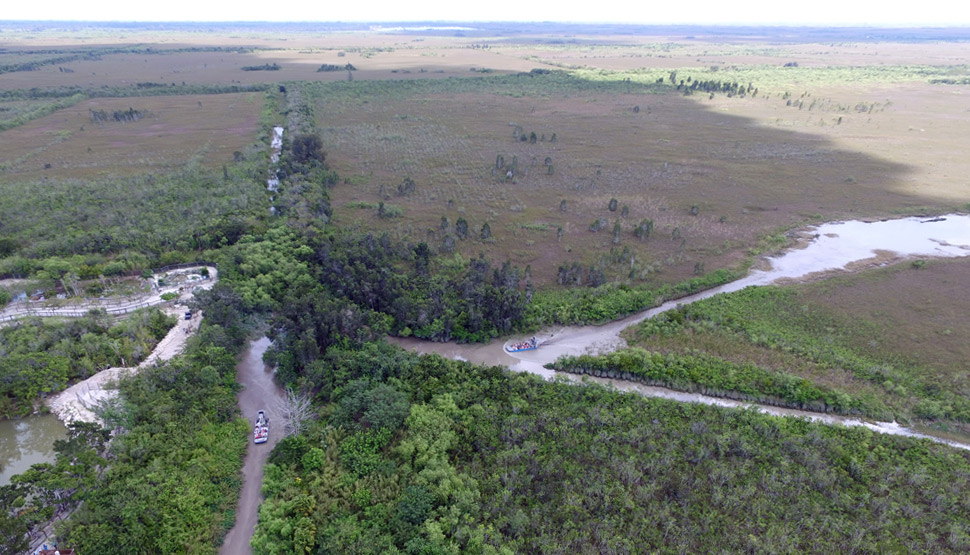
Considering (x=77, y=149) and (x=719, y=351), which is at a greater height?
(x=77, y=149)

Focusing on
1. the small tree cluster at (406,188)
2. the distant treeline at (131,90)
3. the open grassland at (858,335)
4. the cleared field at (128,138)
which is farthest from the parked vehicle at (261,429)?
the distant treeline at (131,90)

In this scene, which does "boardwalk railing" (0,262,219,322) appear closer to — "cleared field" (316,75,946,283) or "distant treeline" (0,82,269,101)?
"cleared field" (316,75,946,283)

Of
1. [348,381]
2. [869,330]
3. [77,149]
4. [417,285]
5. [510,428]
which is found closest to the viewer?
[510,428]

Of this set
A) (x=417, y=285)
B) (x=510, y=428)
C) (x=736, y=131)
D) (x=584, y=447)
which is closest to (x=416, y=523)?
(x=510, y=428)

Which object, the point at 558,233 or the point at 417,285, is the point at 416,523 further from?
the point at 558,233

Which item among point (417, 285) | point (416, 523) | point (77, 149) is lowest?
point (416, 523)

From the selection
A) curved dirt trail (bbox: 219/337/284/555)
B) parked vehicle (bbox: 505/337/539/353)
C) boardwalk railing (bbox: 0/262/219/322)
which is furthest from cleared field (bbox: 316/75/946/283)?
boardwalk railing (bbox: 0/262/219/322)

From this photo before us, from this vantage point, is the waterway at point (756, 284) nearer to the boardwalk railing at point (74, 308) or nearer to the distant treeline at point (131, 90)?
the boardwalk railing at point (74, 308)

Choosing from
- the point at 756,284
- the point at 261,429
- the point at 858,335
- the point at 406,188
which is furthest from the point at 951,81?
the point at 261,429
